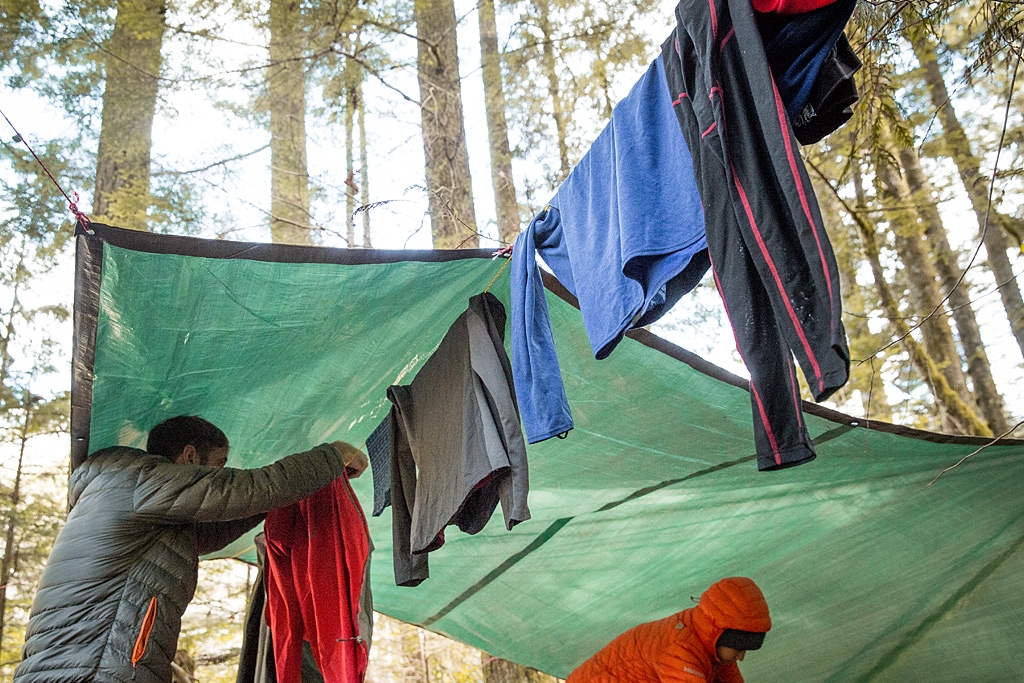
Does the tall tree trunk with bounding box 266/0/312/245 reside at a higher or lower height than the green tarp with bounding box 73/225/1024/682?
higher

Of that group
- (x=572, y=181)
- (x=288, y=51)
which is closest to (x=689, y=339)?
(x=288, y=51)

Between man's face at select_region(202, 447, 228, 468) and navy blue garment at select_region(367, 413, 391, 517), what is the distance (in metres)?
0.45

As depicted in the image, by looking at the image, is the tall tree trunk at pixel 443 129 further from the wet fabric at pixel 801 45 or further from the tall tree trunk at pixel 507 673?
the wet fabric at pixel 801 45

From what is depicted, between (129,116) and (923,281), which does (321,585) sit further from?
(923,281)

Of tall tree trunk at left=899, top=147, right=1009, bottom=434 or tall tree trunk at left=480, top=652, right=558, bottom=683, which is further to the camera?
tall tree trunk at left=899, top=147, right=1009, bottom=434

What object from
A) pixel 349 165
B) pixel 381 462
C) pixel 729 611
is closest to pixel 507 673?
pixel 729 611

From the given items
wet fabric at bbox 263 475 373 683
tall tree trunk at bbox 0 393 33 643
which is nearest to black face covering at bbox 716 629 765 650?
wet fabric at bbox 263 475 373 683

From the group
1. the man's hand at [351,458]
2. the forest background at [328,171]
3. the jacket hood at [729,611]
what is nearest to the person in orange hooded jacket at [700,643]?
the jacket hood at [729,611]

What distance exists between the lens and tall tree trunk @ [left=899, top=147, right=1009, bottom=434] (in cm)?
475

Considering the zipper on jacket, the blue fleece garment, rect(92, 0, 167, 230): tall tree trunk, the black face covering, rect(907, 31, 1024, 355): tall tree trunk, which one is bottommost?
the black face covering

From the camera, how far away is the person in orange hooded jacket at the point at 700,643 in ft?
9.04

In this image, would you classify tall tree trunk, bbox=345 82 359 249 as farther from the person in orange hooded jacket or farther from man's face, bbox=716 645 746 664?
man's face, bbox=716 645 746 664

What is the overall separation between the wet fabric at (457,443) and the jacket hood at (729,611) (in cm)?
107

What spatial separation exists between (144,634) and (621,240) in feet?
4.90
